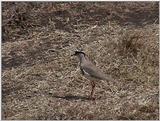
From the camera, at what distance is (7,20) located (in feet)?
34.9

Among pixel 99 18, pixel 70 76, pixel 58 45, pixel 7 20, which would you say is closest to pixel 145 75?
pixel 70 76

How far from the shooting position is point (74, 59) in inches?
360

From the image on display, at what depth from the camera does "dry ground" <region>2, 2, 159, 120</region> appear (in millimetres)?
7453

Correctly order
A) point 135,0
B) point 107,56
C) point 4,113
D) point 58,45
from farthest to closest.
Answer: point 135,0 < point 58,45 < point 107,56 < point 4,113

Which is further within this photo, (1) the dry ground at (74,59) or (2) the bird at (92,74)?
(2) the bird at (92,74)

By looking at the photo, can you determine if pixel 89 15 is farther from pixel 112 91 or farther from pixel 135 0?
pixel 112 91

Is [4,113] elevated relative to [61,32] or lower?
lower

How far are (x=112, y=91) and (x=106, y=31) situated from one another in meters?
2.43

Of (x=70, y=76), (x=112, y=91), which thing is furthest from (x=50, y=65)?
(x=112, y=91)

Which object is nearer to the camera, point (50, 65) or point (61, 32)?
point (50, 65)

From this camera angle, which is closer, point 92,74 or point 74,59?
point 92,74

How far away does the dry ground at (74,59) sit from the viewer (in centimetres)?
745

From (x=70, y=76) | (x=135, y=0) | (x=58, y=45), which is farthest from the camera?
(x=135, y=0)

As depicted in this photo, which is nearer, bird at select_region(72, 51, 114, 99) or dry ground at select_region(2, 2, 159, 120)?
dry ground at select_region(2, 2, 159, 120)
